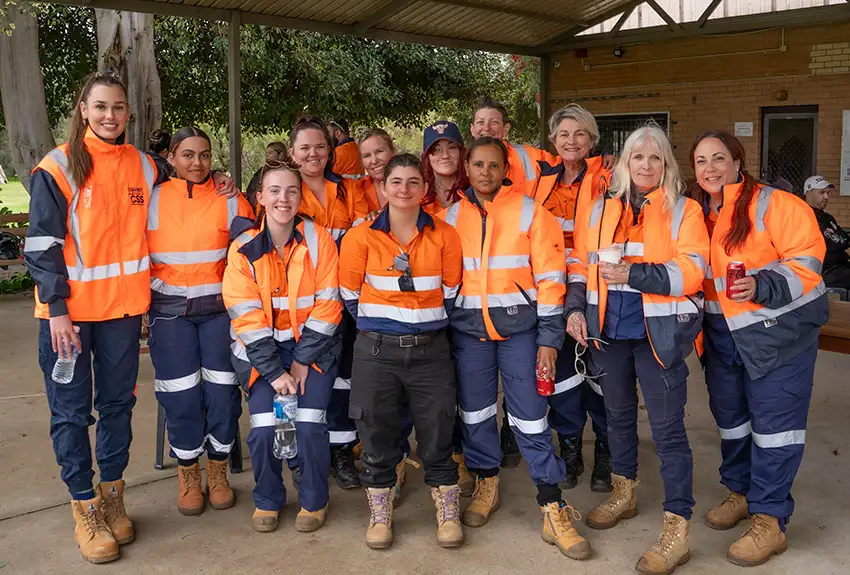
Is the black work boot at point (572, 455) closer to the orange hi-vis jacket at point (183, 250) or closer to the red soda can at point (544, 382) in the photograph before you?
the red soda can at point (544, 382)

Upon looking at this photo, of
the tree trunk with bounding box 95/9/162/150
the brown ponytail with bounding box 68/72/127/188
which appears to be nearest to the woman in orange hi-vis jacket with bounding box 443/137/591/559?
the brown ponytail with bounding box 68/72/127/188

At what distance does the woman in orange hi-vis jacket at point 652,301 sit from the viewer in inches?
132

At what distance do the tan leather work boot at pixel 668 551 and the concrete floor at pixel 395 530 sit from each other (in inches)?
3.4

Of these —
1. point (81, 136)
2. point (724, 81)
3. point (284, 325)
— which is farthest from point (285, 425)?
point (724, 81)

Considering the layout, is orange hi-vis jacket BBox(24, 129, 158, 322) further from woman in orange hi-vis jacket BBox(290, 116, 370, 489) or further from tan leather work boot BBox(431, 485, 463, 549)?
tan leather work boot BBox(431, 485, 463, 549)

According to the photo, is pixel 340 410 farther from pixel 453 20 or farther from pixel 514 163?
pixel 453 20

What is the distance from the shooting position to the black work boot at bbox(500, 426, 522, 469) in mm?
4688

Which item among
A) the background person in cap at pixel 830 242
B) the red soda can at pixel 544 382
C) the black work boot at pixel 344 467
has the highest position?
the background person in cap at pixel 830 242

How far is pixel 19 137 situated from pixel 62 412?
30.1ft

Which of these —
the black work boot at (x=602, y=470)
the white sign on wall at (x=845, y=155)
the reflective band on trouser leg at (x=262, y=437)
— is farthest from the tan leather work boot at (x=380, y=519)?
the white sign on wall at (x=845, y=155)

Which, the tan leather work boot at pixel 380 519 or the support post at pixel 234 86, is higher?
the support post at pixel 234 86

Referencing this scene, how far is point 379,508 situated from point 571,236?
5.73ft

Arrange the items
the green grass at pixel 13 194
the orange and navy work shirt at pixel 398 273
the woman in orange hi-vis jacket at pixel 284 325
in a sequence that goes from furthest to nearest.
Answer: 1. the green grass at pixel 13 194
2. the woman in orange hi-vis jacket at pixel 284 325
3. the orange and navy work shirt at pixel 398 273

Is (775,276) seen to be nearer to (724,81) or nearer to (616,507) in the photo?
(616,507)
